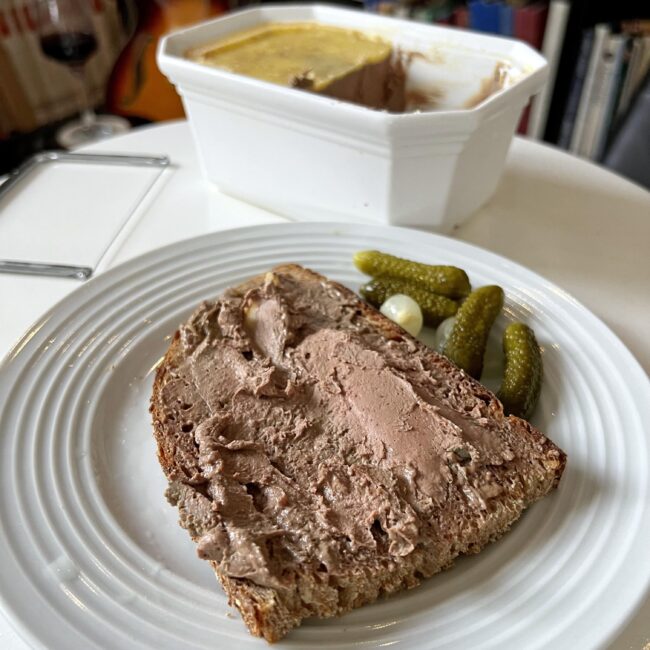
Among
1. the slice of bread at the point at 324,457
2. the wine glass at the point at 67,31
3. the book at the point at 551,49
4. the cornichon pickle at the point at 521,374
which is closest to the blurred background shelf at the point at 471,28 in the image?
the book at the point at 551,49

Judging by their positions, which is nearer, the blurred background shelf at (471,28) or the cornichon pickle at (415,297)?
Result: the cornichon pickle at (415,297)

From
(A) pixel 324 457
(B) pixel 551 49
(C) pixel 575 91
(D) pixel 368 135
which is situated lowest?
(C) pixel 575 91

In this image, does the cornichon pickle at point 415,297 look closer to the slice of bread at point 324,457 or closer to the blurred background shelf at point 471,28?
the slice of bread at point 324,457

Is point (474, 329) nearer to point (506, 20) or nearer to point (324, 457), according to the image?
point (324, 457)

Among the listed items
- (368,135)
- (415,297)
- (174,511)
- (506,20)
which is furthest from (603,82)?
(174,511)

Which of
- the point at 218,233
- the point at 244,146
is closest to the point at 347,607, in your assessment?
the point at 218,233

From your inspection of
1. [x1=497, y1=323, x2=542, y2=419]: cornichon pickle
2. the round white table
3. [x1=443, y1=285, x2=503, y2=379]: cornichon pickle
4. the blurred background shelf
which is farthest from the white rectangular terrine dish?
the blurred background shelf

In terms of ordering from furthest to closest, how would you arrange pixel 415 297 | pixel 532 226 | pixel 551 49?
pixel 551 49
pixel 532 226
pixel 415 297

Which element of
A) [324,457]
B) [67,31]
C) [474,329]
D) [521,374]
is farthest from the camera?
[67,31]
